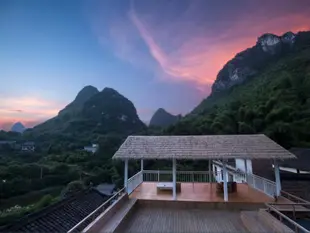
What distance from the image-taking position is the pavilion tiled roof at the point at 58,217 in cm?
572

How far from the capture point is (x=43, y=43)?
43.7 ft

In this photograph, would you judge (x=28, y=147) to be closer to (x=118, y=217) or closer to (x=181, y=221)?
(x=118, y=217)

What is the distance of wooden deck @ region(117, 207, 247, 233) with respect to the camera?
5976 millimetres

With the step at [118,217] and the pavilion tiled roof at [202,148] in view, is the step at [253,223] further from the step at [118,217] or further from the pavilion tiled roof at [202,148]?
the step at [118,217]

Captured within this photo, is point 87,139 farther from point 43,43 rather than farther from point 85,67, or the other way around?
point 43,43

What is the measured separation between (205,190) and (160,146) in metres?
3.07

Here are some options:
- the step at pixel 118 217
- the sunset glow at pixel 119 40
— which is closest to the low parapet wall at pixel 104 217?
the step at pixel 118 217

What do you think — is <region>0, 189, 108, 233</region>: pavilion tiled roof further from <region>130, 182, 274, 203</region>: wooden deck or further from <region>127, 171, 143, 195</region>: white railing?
<region>130, 182, 274, 203</region>: wooden deck

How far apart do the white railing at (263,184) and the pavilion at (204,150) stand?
1.21 ft

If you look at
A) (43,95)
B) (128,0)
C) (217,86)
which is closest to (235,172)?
(128,0)

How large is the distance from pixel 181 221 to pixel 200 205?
63.2 inches

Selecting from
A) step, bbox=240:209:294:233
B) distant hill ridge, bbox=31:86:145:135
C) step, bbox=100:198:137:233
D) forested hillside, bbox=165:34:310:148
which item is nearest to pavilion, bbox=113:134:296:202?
step, bbox=100:198:137:233

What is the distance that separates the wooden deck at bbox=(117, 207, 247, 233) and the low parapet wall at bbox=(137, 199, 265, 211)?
0.22m

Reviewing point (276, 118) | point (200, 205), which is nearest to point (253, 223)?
point (200, 205)
